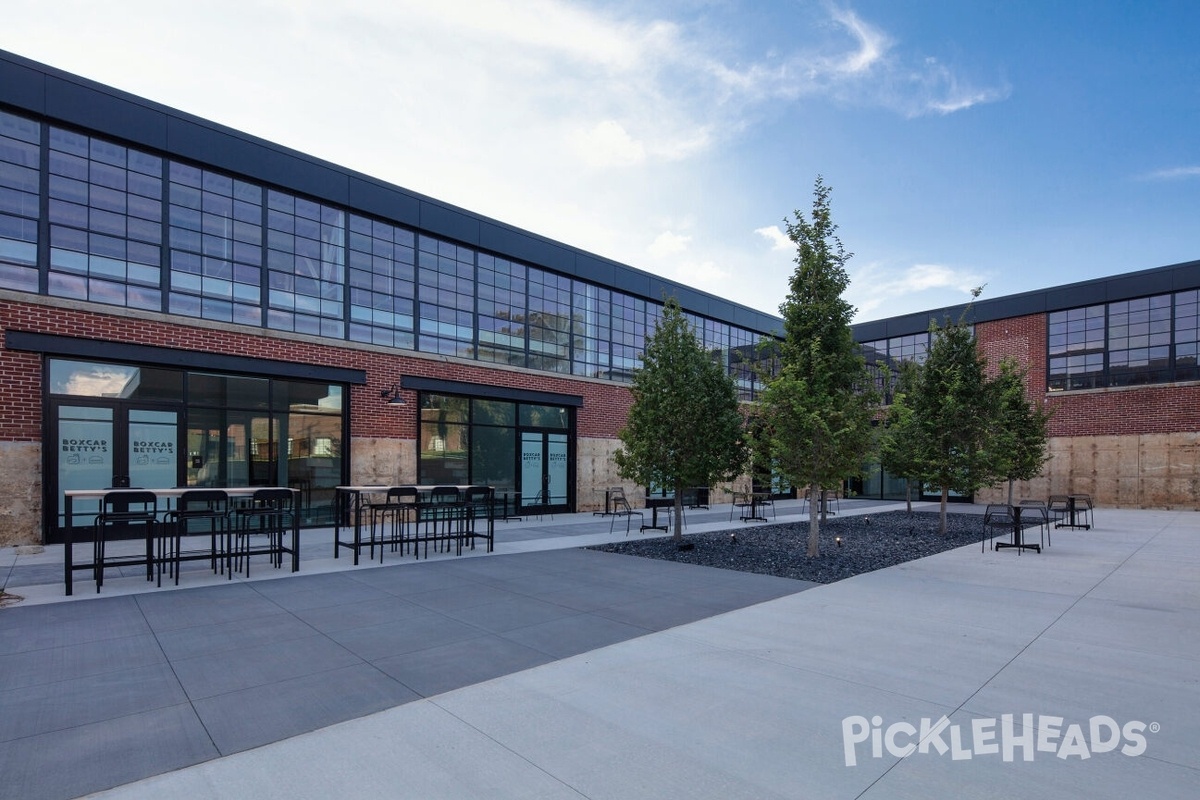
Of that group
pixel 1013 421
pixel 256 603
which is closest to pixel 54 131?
pixel 256 603

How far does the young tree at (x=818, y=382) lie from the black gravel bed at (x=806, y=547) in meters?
0.85

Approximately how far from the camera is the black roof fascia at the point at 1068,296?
72.2ft

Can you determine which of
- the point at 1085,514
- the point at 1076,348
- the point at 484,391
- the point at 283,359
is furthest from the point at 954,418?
the point at 283,359

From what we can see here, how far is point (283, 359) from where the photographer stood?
1313 cm

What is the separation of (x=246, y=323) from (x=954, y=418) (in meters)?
15.9

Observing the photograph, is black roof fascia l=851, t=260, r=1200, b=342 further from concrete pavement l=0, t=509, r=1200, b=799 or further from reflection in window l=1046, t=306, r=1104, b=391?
concrete pavement l=0, t=509, r=1200, b=799

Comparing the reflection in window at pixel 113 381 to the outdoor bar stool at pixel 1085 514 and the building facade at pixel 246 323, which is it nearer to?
the building facade at pixel 246 323

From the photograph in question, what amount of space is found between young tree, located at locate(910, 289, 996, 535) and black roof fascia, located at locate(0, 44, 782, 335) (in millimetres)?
10029

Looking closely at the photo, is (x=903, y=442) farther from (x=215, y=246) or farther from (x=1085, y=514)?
(x=215, y=246)

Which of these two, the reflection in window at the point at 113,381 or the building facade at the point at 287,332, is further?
the reflection in window at the point at 113,381

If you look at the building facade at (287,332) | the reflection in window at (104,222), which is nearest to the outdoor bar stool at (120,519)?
the building facade at (287,332)

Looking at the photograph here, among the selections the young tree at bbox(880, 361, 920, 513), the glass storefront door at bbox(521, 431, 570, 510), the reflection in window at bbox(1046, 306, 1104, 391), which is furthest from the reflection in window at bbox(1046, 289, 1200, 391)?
the glass storefront door at bbox(521, 431, 570, 510)

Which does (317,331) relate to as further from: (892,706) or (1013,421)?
(1013,421)

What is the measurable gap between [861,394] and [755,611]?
5.74 m
